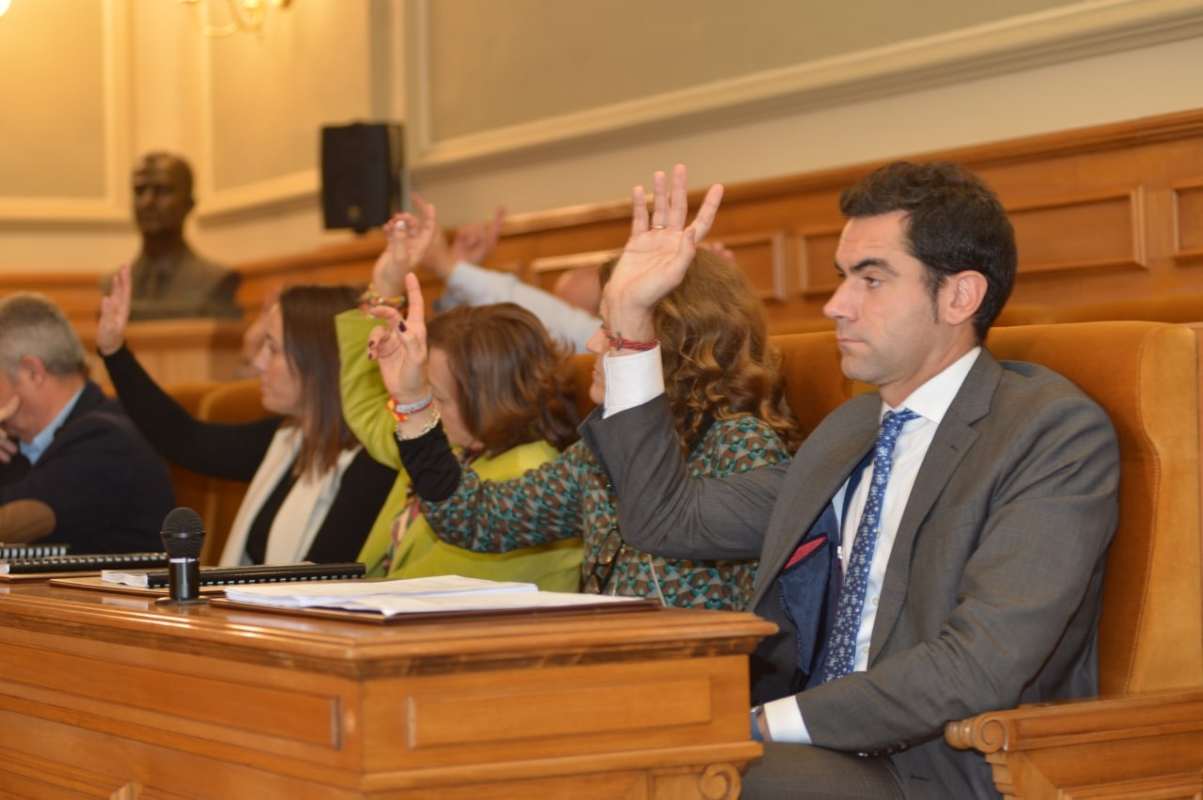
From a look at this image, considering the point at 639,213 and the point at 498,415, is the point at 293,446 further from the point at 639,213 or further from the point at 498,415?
the point at 639,213

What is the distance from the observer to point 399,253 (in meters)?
3.38

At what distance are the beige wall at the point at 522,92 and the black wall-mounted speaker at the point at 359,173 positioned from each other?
0.50 feet

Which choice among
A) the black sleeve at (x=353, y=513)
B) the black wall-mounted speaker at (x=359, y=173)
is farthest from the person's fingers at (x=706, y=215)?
the black wall-mounted speaker at (x=359, y=173)

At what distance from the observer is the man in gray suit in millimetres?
1965

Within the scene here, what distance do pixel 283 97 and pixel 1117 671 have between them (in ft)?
17.1

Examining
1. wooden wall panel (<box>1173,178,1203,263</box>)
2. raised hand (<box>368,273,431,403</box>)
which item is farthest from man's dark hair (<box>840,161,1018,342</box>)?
wooden wall panel (<box>1173,178,1203,263</box>)

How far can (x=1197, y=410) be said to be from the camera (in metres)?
2.14

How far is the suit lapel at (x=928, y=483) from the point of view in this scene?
210cm

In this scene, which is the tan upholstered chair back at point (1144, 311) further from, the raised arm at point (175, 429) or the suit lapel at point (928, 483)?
the raised arm at point (175, 429)

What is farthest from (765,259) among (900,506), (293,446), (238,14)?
(238,14)

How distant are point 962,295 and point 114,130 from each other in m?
5.88

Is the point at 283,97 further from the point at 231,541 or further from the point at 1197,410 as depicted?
the point at 1197,410

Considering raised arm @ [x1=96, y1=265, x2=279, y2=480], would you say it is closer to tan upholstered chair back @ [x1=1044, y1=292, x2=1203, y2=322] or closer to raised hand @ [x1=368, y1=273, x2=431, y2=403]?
raised hand @ [x1=368, y1=273, x2=431, y2=403]

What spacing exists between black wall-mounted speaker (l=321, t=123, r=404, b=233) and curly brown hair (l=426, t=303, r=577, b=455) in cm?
281
